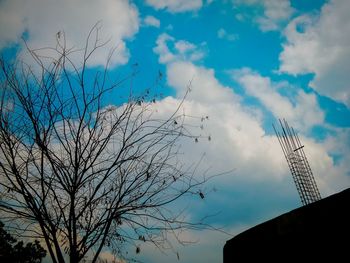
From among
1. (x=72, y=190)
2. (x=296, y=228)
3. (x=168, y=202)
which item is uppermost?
(x=72, y=190)

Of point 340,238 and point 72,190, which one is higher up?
point 72,190

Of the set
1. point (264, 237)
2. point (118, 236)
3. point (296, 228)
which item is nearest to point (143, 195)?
point (118, 236)

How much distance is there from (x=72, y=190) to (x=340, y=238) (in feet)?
12.5

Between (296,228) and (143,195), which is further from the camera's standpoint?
(143,195)

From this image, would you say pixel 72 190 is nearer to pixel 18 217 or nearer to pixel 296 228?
pixel 18 217

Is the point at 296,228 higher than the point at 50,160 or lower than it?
lower

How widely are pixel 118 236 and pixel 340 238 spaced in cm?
370

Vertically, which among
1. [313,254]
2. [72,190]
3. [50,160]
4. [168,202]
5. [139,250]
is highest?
[50,160]

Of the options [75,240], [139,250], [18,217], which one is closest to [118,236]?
[139,250]

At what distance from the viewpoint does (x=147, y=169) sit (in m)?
5.00

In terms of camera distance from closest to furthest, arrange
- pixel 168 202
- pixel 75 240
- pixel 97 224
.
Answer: pixel 75 240 → pixel 97 224 → pixel 168 202

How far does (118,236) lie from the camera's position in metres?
4.86

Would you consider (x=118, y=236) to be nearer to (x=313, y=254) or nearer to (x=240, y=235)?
(x=240, y=235)

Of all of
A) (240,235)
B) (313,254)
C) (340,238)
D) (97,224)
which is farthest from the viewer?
(97,224)
